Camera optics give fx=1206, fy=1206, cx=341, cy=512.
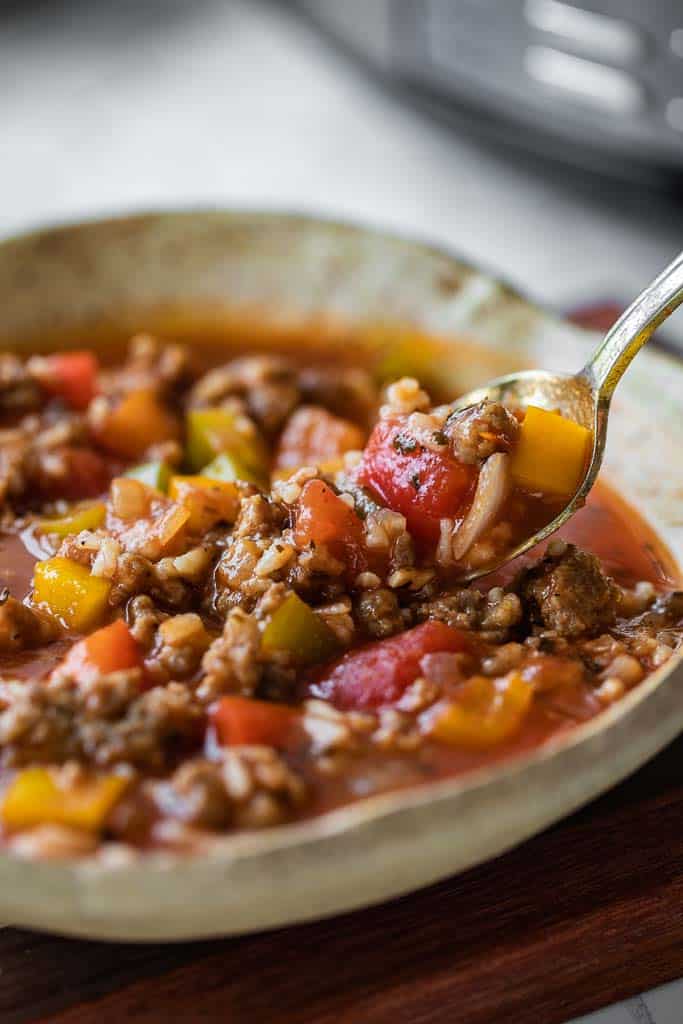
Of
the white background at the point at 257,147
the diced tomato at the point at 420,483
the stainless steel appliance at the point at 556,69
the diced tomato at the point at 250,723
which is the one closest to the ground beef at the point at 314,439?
the diced tomato at the point at 420,483

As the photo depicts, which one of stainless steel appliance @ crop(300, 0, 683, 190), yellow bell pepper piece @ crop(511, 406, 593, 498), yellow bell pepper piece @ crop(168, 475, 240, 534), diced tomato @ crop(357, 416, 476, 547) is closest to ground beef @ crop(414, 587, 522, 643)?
diced tomato @ crop(357, 416, 476, 547)

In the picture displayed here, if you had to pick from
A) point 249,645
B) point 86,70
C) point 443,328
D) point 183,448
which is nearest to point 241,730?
point 249,645

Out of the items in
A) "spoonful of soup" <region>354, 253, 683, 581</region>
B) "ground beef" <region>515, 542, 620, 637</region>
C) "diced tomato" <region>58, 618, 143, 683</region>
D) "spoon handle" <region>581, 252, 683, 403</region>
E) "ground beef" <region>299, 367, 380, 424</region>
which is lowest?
"diced tomato" <region>58, 618, 143, 683</region>

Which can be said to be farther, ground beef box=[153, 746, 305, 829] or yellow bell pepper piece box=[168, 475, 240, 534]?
yellow bell pepper piece box=[168, 475, 240, 534]

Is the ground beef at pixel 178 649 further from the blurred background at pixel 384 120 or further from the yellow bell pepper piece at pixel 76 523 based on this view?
the blurred background at pixel 384 120

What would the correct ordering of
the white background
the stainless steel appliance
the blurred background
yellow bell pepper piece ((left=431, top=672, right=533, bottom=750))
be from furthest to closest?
1. the white background
2. the blurred background
3. the stainless steel appliance
4. yellow bell pepper piece ((left=431, top=672, right=533, bottom=750))

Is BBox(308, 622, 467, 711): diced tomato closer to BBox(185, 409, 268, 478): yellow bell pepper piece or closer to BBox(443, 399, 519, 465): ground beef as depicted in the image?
BBox(443, 399, 519, 465): ground beef
